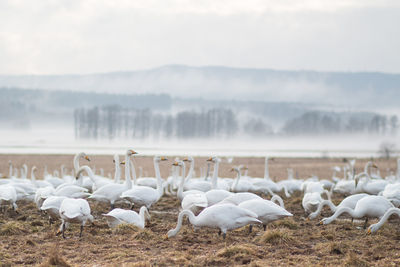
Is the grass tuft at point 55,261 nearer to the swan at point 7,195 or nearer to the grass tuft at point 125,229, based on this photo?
Answer: the grass tuft at point 125,229

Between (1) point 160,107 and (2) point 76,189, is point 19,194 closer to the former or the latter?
(2) point 76,189

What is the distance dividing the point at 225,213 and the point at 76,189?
5126mm

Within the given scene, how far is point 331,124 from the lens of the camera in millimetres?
149750

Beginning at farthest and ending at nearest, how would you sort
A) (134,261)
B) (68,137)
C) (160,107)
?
(160,107)
(68,137)
(134,261)

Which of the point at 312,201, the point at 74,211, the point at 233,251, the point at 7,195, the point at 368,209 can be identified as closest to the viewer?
the point at 233,251

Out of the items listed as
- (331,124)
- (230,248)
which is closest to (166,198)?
(230,248)

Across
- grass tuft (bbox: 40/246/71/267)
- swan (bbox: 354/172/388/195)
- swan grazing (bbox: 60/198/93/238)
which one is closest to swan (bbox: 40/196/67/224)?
swan grazing (bbox: 60/198/93/238)

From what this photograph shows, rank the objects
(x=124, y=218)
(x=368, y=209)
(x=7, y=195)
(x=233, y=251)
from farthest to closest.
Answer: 1. (x=7, y=195)
2. (x=368, y=209)
3. (x=124, y=218)
4. (x=233, y=251)

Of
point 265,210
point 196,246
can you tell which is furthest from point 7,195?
point 265,210

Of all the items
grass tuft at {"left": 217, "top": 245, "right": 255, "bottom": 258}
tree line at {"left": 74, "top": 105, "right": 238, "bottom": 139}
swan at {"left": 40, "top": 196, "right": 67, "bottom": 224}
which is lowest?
grass tuft at {"left": 217, "top": 245, "right": 255, "bottom": 258}

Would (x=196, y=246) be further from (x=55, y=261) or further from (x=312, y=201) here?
(x=312, y=201)

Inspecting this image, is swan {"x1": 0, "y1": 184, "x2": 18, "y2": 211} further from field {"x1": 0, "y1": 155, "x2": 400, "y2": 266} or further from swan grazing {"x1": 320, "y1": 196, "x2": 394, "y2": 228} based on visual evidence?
swan grazing {"x1": 320, "y1": 196, "x2": 394, "y2": 228}

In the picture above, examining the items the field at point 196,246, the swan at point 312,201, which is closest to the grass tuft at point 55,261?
the field at point 196,246

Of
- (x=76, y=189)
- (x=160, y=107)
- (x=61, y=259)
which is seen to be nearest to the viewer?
(x=61, y=259)
